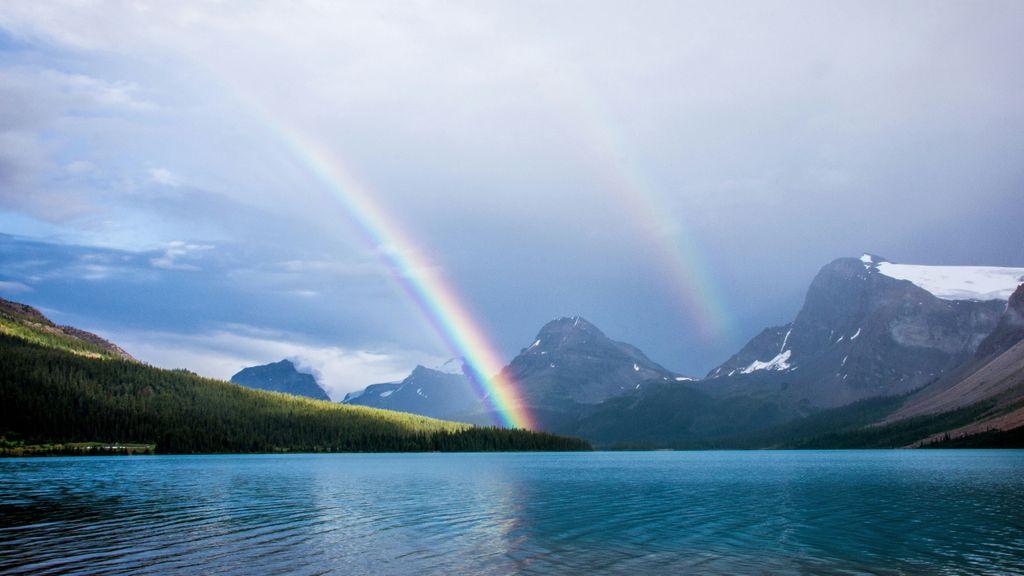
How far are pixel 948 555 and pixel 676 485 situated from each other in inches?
2776

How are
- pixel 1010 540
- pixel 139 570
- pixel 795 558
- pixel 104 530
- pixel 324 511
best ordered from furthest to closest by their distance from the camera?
pixel 324 511
pixel 104 530
pixel 1010 540
pixel 795 558
pixel 139 570

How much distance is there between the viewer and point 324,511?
2881 inches

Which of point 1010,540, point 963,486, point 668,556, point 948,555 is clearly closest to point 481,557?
point 668,556

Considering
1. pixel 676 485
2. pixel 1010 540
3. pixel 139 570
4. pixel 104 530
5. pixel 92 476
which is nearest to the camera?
pixel 139 570

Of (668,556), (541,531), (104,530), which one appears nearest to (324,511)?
(104,530)

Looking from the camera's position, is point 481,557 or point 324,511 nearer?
point 481,557

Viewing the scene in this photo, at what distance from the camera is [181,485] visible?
4274 inches

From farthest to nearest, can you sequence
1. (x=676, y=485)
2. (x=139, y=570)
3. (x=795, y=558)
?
(x=676, y=485) < (x=795, y=558) < (x=139, y=570)

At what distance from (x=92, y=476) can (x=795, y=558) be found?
126975mm

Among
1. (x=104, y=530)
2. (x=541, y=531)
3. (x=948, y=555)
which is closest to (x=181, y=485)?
(x=104, y=530)

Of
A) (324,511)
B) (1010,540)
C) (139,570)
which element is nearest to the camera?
(139,570)

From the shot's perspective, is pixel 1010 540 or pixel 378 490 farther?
pixel 378 490

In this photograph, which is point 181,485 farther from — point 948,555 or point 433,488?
point 948,555

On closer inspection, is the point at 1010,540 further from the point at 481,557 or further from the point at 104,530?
the point at 104,530
